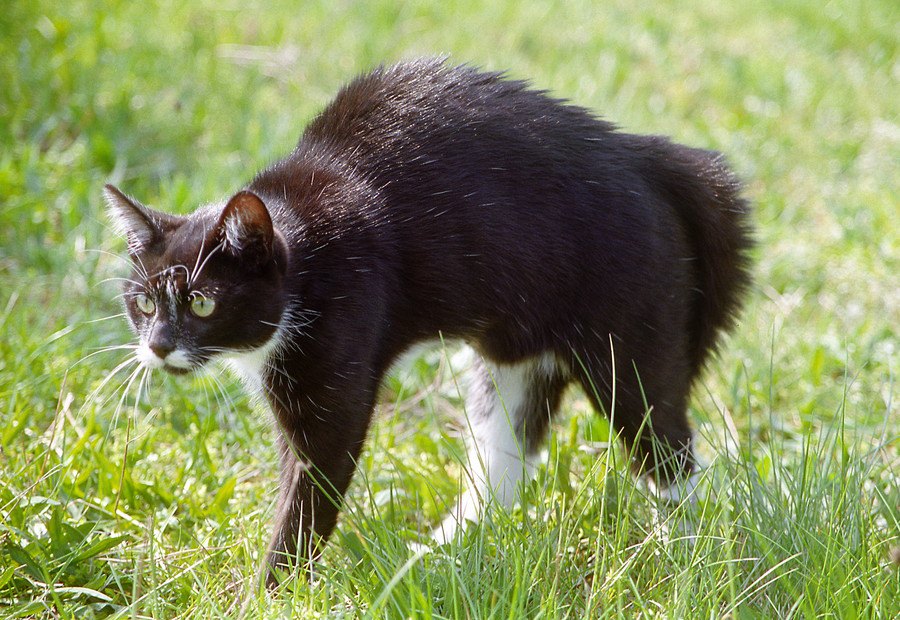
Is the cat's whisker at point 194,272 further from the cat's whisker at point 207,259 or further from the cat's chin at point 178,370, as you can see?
the cat's chin at point 178,370

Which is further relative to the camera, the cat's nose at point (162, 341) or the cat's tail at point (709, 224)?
the cat's tail at point (709, 224)

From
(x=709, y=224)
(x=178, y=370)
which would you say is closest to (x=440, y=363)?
(x=709, y=224)

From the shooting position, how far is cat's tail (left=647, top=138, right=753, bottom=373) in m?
3.02

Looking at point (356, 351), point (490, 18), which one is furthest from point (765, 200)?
point (356, 351)

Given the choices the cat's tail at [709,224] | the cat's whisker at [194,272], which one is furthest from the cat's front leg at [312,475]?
the cat's tail at [709,224]

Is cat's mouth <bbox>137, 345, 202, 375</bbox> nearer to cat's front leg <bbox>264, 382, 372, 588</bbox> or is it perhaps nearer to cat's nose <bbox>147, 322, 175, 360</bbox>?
cat's nose <bbox>147, 322, 175, 360</bbox>

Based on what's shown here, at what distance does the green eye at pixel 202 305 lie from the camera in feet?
8.27

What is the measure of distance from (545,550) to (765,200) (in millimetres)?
3552

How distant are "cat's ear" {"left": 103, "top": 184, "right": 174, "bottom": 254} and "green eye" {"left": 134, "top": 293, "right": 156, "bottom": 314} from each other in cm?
14

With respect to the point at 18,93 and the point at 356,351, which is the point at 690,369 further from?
the point at 18,93

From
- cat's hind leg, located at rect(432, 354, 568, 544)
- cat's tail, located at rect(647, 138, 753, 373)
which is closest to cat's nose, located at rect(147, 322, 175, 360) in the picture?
cat's hind leg, located at rect(432, 354, 568, 544)

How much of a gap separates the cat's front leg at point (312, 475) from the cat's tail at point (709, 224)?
3.67ft

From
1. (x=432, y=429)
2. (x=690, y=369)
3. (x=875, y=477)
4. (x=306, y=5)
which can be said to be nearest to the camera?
(x=875, y=477)

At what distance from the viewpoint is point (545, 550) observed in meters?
2.42
